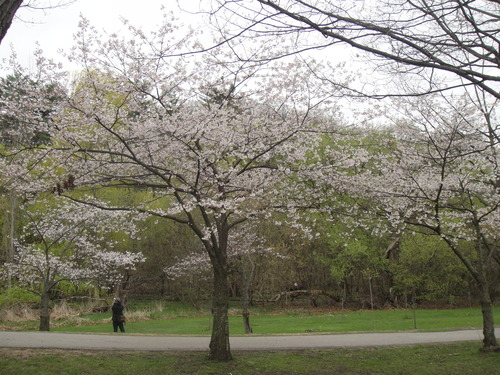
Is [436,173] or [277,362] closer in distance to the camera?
[277,362]

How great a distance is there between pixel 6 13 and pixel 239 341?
8552 mm

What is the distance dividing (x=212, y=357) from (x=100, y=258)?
11861 millimetres

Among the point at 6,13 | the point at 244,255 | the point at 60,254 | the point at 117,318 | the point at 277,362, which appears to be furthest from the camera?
the point at 244,255

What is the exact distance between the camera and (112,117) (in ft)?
25.7

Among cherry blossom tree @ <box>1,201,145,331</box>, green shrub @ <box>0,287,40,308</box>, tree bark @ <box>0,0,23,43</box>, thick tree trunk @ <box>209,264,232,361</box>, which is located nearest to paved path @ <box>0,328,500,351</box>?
thick tree trunk @ <box>209,264,232,361</box>

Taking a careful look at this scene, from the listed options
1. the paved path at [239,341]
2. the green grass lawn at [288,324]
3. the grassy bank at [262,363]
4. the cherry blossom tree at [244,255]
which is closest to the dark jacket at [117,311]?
the green grass lawn at [288,324]

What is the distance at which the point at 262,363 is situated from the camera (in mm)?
7734

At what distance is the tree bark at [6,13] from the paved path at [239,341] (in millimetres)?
6712

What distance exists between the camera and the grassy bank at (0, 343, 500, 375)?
7051 millimetres

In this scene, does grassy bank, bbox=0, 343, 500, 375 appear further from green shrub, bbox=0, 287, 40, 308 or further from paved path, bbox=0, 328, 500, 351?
green shrub, bbox=0, 287, 40, 308

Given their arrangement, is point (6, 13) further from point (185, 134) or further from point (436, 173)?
point (436, 173)

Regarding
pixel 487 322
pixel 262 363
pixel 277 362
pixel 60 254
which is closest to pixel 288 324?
pixel 60 254

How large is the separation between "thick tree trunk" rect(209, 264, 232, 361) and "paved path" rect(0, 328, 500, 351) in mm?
1482

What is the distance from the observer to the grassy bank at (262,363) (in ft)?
23.1
